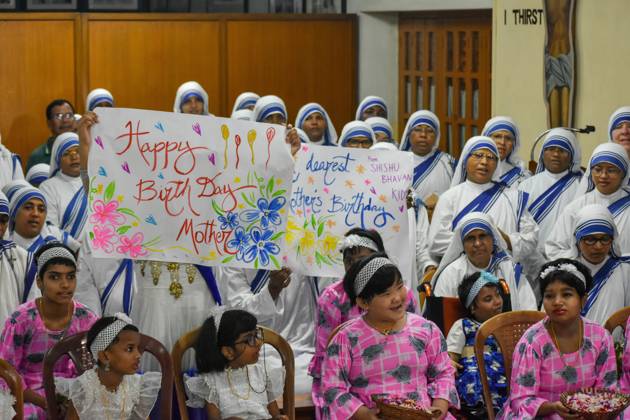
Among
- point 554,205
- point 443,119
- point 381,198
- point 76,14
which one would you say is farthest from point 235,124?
point 76,14

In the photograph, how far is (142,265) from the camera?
5.25 metres

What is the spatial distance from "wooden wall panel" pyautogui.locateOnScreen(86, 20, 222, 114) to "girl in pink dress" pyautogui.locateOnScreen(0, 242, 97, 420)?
704cm

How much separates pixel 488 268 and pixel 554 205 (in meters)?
1.52

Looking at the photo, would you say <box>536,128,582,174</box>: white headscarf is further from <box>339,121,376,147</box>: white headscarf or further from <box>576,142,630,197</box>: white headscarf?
<box>339,121,376,147</box>: white headscarf

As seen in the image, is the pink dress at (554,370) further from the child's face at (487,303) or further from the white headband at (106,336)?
the white headband at (106,336)

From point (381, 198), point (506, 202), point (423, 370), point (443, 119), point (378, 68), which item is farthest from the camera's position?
point (378, 68)

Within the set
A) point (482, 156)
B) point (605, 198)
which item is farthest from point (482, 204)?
point (605, 198)

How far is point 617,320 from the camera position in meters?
5.17

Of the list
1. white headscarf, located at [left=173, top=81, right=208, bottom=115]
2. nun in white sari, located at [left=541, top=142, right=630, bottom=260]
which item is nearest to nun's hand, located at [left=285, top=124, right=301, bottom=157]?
nun in white sari, located at [left=541, top=142, right=630, bottom=260]

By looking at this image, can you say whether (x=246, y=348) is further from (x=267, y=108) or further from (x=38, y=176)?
(x=267, y=108)

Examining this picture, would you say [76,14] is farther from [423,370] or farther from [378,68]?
[423,370]

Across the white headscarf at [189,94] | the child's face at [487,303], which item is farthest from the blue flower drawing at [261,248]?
the white headscarf at [189,94]

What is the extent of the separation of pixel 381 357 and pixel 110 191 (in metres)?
1.28

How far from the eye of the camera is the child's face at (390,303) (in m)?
4.63
